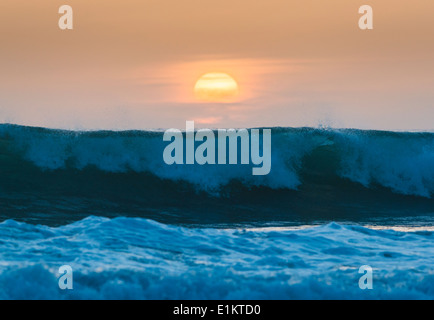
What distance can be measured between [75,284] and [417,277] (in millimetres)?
3459

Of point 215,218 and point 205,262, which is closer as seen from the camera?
point 205,262

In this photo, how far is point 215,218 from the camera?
1468cm
